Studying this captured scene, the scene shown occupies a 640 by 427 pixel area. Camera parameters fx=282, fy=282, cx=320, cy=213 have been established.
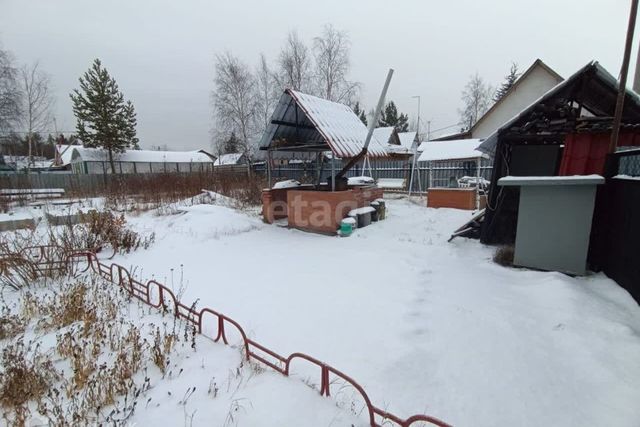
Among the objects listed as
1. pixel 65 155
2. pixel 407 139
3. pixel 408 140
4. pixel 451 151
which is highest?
pixel 407 139

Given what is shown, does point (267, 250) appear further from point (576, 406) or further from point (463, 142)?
point (463, 142)

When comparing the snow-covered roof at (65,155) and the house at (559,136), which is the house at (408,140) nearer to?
the house at (559,136)

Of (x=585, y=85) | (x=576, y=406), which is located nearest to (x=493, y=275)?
(x=576, y=406)

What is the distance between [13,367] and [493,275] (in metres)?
5.66

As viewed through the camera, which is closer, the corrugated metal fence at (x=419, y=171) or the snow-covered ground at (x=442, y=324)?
the snow-covered ground at (x=442, y=324)

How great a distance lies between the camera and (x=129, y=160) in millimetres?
34250

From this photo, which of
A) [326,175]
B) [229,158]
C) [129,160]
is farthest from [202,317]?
[229,158]

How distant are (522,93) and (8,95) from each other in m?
32.8

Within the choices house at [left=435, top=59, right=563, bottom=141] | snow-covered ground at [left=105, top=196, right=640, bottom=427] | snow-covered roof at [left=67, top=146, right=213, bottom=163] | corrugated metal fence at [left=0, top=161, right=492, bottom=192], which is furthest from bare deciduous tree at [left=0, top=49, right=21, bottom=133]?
house at [left=435, top=59, right=563, bottom=141]

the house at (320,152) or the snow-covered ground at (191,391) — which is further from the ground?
the house at (320,152)

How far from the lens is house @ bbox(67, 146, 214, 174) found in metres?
30.5

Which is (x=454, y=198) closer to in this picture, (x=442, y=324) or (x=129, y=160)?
(x=442, y=324)

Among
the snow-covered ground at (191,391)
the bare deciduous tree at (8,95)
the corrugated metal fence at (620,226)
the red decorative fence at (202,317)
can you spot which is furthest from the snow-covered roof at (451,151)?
the bare deciduous tree at (8,95)

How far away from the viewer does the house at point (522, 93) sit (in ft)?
58.8
